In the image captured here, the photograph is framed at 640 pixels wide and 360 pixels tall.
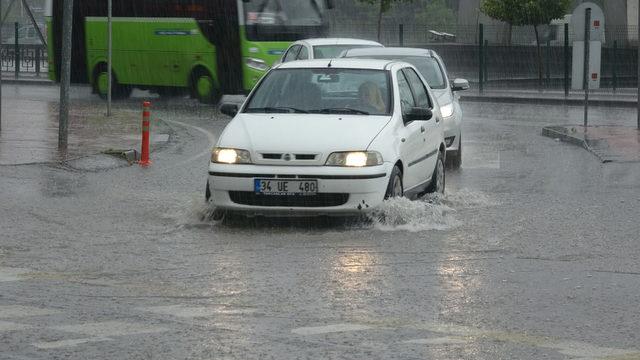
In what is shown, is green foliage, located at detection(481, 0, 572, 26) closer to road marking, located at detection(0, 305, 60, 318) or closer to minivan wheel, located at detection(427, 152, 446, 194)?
minivan wheel, located at detection(427, 152, 446, 194)

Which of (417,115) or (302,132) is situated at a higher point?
(417,115)

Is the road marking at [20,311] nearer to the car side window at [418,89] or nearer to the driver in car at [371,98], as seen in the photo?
the driver in car at [371,98]

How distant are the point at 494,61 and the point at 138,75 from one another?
16729 millimetres

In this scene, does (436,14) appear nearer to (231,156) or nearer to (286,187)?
(231,156)

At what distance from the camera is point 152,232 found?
40.8 feet

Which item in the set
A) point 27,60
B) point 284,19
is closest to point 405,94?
point 284,19

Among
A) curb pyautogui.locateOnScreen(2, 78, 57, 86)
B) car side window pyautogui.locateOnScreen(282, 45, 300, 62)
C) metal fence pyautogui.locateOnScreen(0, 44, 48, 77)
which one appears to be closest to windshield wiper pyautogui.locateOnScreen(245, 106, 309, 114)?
car side window pyautogui.locateOnScreen(282, 45, 300, 62)

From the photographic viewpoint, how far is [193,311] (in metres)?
8.55

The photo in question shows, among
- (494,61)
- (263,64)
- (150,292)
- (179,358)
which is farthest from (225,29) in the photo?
(179,358)

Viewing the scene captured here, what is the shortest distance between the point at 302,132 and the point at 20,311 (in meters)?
4.82

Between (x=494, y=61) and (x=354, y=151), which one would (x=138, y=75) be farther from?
(x=354, y=151)

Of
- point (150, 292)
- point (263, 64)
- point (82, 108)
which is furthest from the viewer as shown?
point (263, 64)

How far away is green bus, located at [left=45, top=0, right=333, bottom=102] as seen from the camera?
33.6 meters

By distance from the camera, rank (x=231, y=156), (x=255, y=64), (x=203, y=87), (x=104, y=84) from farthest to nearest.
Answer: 1. (x=104, y=84)
2. (x=203, y=87)
3. (x=255, y=64)
4. (x=231, y=156)
